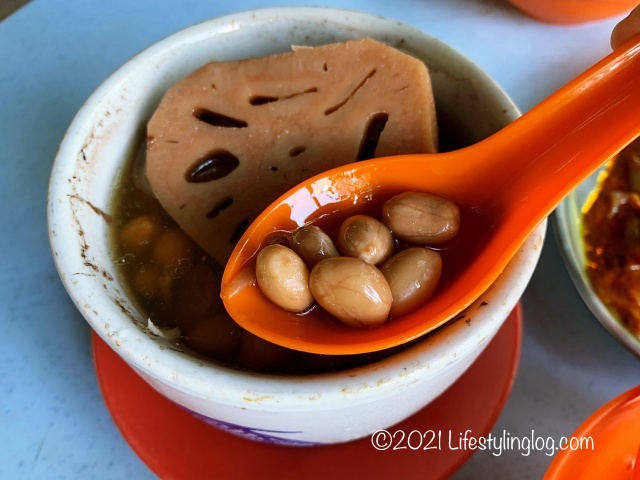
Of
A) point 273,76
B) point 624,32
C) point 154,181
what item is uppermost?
point 624,32

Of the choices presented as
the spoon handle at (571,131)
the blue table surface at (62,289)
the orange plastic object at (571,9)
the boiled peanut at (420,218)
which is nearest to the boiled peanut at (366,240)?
the boiled peanut at (420,218)

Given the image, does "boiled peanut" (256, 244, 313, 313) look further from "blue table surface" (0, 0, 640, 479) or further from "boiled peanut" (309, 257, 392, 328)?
"blue table surface" (0, 0, 640, 479)

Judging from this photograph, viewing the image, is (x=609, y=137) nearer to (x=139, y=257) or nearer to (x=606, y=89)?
(x=606, y=89)

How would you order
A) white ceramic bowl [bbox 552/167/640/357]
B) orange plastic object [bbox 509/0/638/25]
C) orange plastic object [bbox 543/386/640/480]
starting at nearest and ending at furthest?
1. orange plastic object [bbox 543/386/640/480]
2. white ceramic bowl [bbox 552/167/640/357]
3. orange plastic object [bbox 509/0/638/25]

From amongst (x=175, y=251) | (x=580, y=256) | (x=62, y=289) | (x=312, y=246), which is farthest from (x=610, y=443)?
(x=62, y=289)

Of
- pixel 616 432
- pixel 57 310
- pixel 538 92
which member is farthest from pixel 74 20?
pixel 616 432

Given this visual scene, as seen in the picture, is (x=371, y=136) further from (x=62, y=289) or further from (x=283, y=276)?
(x=62, y=289)

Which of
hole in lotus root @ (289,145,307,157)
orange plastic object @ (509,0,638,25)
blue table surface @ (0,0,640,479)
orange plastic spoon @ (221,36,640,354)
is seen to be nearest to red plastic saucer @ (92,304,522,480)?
blue table surface @ (0,0,640,479)
